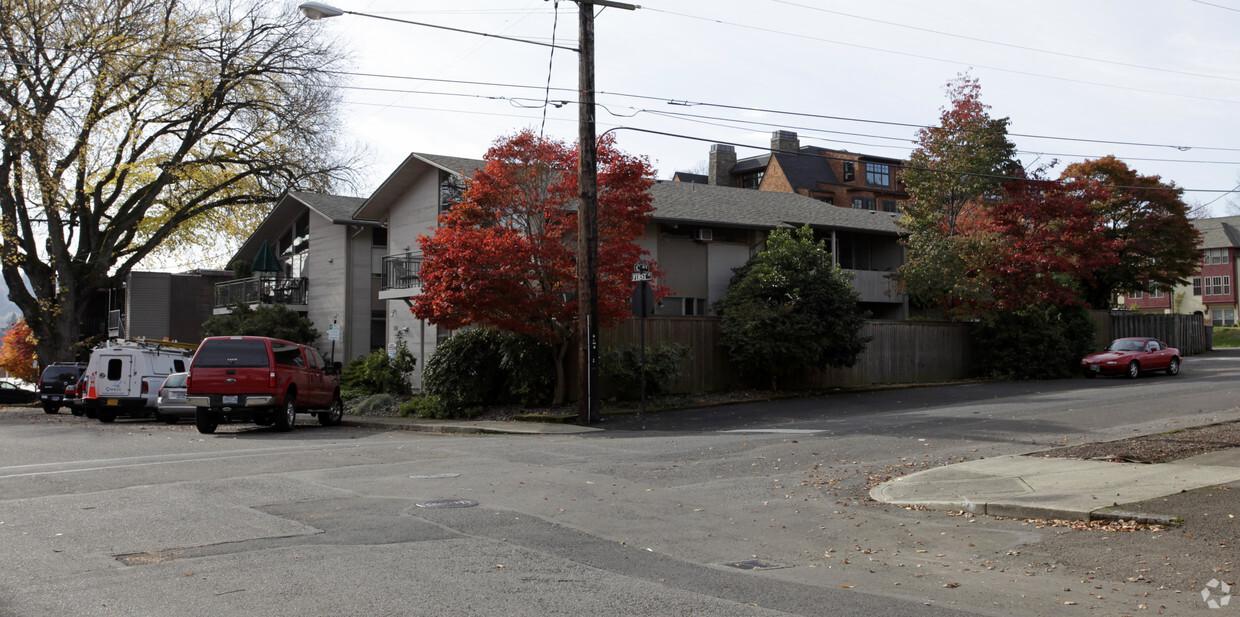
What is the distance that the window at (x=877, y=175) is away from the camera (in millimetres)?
68562

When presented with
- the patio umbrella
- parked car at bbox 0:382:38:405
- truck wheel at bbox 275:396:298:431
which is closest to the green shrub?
truck wheel at bbox 275:396:298:431

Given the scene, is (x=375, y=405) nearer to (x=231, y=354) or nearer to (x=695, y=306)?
(x=231, y=354)

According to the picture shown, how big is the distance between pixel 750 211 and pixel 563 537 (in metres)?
25.5

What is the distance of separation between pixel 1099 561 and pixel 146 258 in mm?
39608

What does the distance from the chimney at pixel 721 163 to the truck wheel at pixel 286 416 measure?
43.3 metres

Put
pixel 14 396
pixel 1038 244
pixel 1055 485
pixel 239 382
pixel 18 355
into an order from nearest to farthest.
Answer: pixel 1055 485 → pixel 239 382 → pixel 1038 244 → pixel 14 396 → pixel 18 355

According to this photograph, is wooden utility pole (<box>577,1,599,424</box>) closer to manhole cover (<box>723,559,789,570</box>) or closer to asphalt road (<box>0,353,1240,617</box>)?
asphalt road (<box>0,353,1240,617</box>)

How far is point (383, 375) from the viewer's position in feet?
92.6

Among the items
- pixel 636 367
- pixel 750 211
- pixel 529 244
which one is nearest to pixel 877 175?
pixel 750 211

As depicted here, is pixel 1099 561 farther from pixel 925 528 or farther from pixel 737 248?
pixel 737 248

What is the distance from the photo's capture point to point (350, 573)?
22.9ft

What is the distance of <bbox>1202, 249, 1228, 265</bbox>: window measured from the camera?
7556 centimetres

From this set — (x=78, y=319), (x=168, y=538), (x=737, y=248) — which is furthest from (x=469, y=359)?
(x=78, y=319)

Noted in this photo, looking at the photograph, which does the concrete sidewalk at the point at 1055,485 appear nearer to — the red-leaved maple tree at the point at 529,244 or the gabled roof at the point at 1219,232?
the red-leaved maple tree at the point at 529,244
